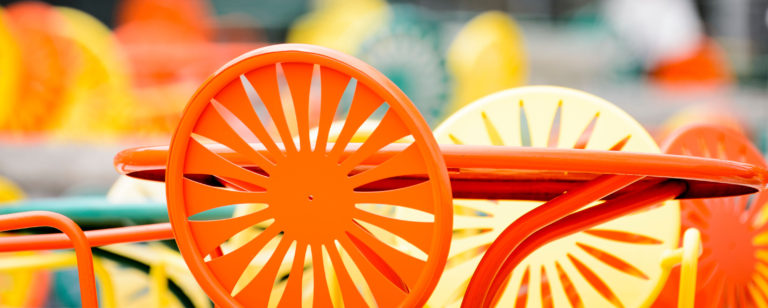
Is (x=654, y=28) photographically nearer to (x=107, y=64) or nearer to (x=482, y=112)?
(x=107, y=64)

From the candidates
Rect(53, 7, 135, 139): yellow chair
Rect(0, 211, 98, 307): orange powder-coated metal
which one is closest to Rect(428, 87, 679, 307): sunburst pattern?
Rect(0, 211, 98, 307): orange powder-coated metal

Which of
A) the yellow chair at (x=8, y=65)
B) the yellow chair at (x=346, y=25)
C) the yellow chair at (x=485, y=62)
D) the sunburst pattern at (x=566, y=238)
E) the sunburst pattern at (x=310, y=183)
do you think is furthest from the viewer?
the yellow chair at (x=485, y=62)

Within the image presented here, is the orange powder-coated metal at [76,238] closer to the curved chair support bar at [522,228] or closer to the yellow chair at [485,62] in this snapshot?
the curved chair support bar at [522,228]

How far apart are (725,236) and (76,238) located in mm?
1144

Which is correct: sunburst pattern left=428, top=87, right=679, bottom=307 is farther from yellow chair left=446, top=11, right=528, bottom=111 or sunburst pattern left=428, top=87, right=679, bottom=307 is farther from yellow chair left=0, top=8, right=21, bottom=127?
yellow chair left=446, top=11, right=528, bottom=111

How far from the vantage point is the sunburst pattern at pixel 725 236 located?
1.53 m

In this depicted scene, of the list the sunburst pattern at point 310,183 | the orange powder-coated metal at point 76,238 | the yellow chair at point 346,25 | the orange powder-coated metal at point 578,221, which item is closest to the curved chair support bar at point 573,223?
the orange powder-coated metal at point 578,221

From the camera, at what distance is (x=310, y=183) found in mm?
933

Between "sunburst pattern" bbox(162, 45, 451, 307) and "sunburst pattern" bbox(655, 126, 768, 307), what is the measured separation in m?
0.80

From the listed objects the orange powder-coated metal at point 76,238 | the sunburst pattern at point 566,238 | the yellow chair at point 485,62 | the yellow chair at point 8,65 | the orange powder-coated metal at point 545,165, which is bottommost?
the orange powder-coated metal at point 76,238

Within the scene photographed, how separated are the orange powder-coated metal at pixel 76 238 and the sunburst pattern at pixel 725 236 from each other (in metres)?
1.03

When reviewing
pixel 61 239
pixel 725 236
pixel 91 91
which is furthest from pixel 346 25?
pixel 61 239

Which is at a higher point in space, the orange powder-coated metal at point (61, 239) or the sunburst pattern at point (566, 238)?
the sunburst pattern at point (566, 238)

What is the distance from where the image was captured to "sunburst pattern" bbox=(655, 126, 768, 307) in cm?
153
